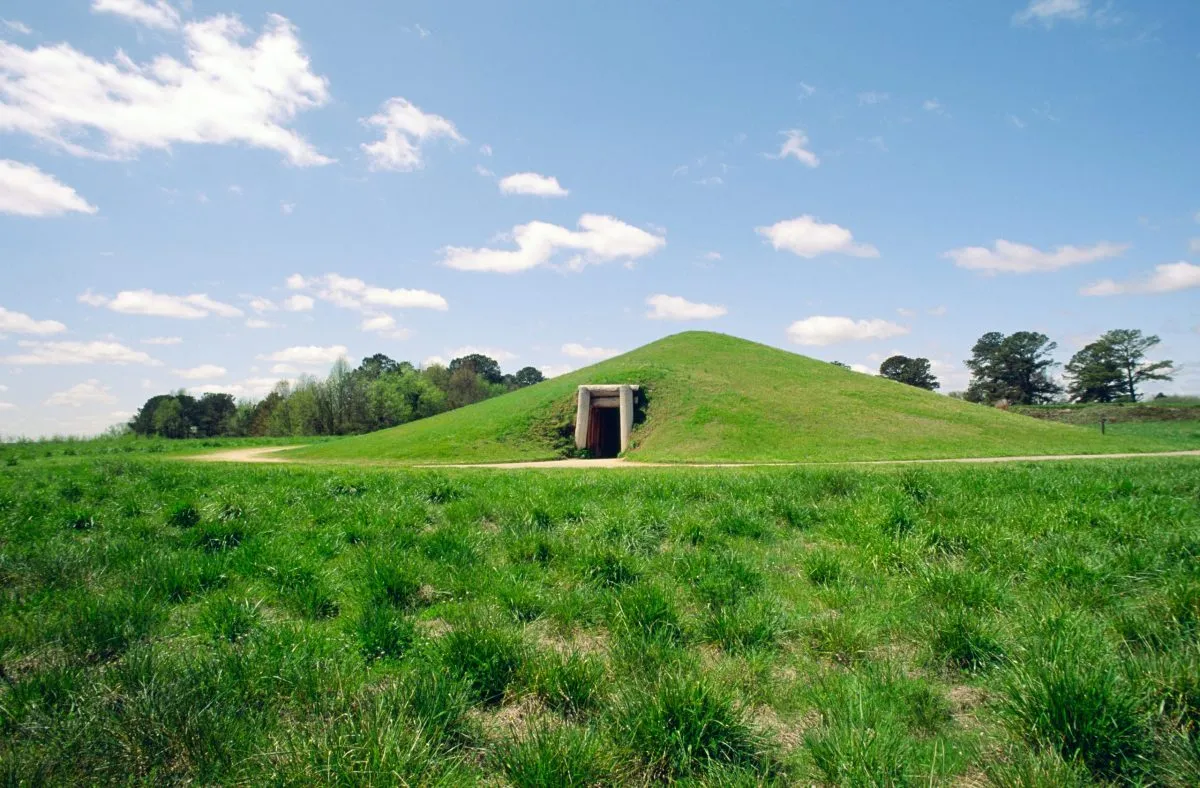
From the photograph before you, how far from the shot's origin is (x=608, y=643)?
16.0 ft

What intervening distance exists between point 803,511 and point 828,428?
24533mm

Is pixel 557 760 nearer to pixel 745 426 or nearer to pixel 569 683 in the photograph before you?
pixel 569 683

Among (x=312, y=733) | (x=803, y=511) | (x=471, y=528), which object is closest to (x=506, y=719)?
(x=312, y=733)

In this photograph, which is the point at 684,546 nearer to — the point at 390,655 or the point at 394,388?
the point at 390,655

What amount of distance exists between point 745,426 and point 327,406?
65259 mm

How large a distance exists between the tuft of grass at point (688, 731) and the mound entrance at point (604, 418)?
2893cm

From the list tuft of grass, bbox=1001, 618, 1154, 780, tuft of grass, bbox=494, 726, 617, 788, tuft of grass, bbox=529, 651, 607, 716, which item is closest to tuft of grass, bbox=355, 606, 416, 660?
tuft of grass, bbox=529, 651, 607, 716

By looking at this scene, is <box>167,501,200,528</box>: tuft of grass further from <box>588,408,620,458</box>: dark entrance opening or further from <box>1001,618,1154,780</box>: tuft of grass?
<box>588,408,620,458</box>: dark entrance opening

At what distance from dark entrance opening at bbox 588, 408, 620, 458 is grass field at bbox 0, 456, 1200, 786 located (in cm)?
2584

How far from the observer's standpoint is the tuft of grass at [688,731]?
322 cm

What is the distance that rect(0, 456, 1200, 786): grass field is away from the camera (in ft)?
10.4

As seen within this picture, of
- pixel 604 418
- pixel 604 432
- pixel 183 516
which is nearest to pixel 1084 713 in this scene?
pixel 183 516

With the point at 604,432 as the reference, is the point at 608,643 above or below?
below

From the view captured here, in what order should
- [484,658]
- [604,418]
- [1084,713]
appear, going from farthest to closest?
[604,418] < [484,658] < [1084,713]
